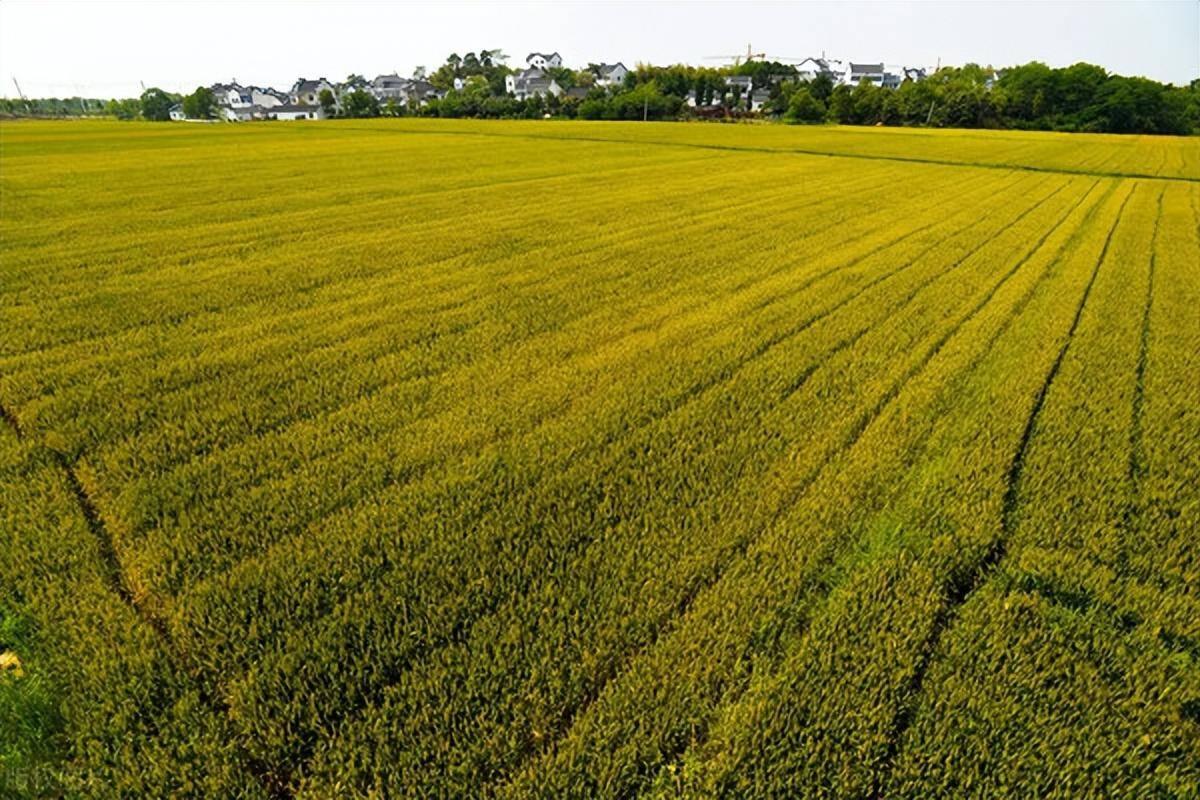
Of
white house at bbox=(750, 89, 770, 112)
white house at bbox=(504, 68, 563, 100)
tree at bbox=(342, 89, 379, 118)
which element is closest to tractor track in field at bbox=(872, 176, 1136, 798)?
tree at bbox=(342, 89, 379, 118)

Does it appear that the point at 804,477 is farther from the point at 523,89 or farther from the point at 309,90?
the point at 309,90

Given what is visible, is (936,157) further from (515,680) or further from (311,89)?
(311,89)

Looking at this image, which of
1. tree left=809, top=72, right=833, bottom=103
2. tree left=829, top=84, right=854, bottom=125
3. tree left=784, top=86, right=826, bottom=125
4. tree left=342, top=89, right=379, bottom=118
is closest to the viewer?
tree left=784, top=86, right=826, bottom=125

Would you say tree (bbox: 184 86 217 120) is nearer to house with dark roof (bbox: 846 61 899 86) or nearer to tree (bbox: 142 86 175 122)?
tree (bbox: 142 86 175 122)

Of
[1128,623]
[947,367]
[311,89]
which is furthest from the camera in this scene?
[311,89]

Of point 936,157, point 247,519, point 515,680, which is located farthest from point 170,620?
point 936,157

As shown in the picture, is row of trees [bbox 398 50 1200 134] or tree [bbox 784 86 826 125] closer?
row of trees [bbox 398 50 1200 134]
